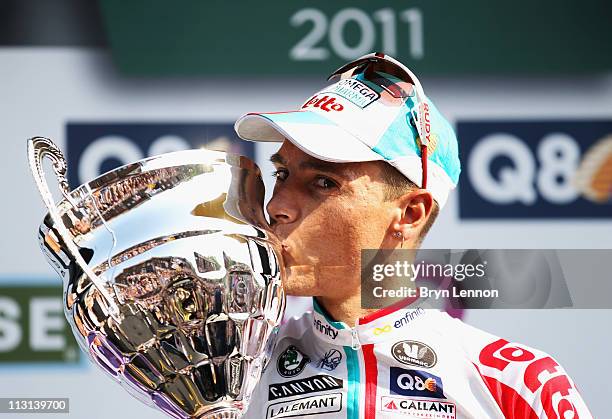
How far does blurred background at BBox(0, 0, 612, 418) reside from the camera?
2266 mm

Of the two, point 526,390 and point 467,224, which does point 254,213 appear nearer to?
point 526,390

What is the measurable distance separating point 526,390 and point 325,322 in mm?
306

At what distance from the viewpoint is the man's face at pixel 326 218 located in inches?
54.3

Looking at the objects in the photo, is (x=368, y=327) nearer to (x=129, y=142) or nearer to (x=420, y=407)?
(x=420, y=407)

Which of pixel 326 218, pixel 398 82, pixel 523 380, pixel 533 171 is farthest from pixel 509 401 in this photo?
pixel 533 171

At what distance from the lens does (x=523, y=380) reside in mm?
1415

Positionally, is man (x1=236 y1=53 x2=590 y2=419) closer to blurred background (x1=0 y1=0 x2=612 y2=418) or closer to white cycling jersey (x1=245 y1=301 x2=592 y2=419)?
white cycling jersey (x1=245 y1=301 x2=592 y2=419)

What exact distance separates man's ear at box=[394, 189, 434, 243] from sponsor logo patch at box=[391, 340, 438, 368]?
159 mm

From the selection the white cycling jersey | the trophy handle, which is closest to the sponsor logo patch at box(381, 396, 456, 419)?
the white cycling jersey

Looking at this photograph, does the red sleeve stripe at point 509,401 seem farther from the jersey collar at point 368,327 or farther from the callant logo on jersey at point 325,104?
the callant logo on jersey at point 325,104

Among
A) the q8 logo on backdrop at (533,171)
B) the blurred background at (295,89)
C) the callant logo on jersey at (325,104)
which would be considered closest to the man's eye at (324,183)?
the callant logo on jersey at (325,104)

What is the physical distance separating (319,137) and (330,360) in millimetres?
341

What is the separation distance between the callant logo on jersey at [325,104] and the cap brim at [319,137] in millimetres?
25

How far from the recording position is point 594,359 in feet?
7.22
